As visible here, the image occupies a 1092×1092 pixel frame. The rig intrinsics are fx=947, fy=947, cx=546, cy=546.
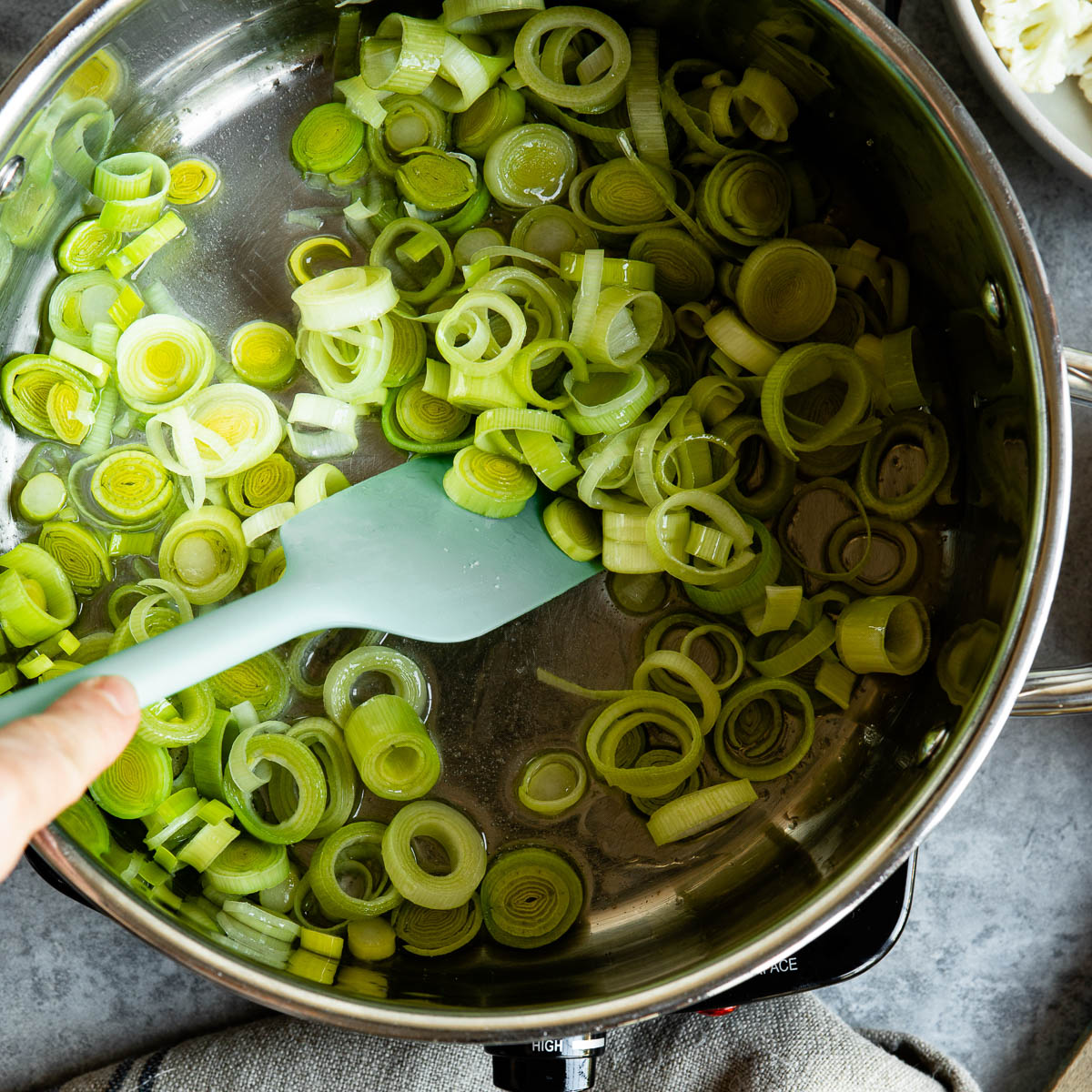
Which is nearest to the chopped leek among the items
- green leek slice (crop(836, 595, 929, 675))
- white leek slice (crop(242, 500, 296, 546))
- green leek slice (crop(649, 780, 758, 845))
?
green leek slice (crop(649, 780, 758, 845))

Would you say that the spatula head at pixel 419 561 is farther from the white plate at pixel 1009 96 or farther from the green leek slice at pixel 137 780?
the white plate at pixel 1009 96

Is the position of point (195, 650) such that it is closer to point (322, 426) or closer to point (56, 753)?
point (56, 753)

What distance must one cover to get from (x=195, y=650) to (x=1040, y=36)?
1.20 metres

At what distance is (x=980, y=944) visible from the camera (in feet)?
4.48

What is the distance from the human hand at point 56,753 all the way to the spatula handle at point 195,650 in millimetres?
88

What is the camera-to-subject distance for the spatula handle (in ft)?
2.63

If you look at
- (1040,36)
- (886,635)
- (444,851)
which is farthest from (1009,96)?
(444,851)

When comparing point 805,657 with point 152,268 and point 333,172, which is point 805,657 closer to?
point 333,172

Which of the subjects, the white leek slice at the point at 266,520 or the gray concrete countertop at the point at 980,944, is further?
the gray concrete countertop at the point at 980,944

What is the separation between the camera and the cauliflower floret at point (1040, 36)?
43.8 inches

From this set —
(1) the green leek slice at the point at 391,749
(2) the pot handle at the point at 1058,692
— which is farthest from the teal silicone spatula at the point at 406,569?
(2) the pot handle at the point at 1058,692

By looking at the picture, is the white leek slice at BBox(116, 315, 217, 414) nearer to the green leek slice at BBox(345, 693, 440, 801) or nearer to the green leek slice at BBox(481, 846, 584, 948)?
the green leek slice at BBox(345, 693, 440, 801)

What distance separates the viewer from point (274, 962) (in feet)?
3.48

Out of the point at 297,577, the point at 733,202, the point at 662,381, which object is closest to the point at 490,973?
the point at 297,577
